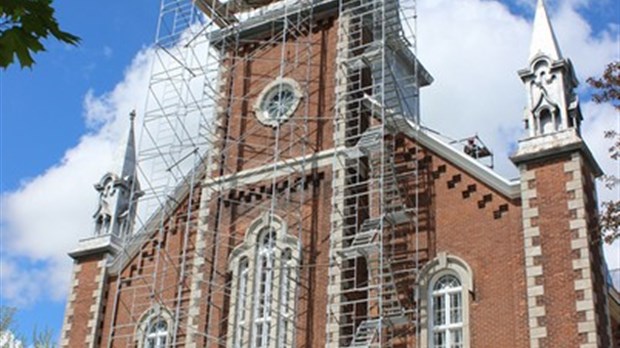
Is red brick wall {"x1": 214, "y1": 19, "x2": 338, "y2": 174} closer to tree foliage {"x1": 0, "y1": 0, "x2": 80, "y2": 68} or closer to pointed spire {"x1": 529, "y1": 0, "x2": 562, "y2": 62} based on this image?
pointed spire {"x1": 529, "y1": 0, "x2": 562, "y2": 62}

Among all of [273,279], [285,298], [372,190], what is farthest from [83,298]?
[372,190]

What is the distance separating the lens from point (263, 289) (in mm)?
23469

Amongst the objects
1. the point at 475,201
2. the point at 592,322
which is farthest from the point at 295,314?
the point at 592,322

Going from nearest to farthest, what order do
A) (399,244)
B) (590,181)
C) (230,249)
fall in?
(590,181)
(399,244)
(230,249)

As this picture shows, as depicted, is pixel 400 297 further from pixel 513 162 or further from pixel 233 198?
pixel 233 198

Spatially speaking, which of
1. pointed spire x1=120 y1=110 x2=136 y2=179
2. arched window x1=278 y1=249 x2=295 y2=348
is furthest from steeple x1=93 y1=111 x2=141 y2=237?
arched window x1=278 y1=249 x2=295 y2=348

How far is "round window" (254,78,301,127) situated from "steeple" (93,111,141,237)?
4594 millimetres

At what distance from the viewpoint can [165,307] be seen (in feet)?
81.1

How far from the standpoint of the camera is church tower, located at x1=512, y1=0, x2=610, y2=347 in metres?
18.5

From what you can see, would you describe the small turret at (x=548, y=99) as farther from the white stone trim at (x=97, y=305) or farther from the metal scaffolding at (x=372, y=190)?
the white stone trim at (x=97, y=305)

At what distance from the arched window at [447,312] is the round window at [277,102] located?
7.05 meters

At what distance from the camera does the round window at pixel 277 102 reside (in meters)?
25.5

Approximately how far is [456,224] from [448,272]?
3.72ft

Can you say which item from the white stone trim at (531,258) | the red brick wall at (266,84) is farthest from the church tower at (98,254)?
the white stone trim at (531,258)
